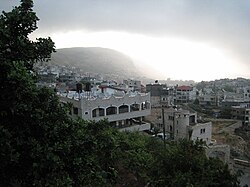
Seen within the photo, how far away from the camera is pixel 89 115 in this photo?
87.1ft

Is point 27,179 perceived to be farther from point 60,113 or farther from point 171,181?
point 171,181

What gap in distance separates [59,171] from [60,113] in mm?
1239

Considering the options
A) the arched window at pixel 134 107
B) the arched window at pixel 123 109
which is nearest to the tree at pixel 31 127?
the arched window at pixel 123 109

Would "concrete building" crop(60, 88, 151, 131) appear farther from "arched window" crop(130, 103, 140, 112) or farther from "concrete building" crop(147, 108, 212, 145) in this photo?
"concrete building" crop(147, 108, 212, 145)

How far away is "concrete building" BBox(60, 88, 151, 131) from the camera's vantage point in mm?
26344

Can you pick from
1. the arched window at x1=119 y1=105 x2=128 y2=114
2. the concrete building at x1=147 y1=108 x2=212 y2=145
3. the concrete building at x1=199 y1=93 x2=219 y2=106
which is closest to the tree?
the arched window at x1=119 y1=105 x2=128 y2=114

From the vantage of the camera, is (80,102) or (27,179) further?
A: (80,102)

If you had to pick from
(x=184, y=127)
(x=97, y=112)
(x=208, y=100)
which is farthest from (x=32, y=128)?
(x=208, y=100)

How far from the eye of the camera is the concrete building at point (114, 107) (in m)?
26.3

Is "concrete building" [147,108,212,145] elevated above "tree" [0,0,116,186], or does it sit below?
below

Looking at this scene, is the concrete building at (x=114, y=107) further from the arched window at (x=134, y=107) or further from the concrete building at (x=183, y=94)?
the concrete building at (x=183, y=94)

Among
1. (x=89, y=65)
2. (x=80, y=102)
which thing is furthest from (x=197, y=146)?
(x=89, y=65)

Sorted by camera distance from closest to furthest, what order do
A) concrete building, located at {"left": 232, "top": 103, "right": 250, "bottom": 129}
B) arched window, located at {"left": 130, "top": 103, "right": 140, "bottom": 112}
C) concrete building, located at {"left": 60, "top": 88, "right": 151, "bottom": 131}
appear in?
1. concrete building, located at {"left": 60, "top": 88, "right": 151, "bottom": 131}
2. arched window, located at {"left": 130, "top": 103, "right": 140, "bottom": 112}
3. concrete building, located at {"left": 232, "top": 103, "right": 250, "bottom": 129}

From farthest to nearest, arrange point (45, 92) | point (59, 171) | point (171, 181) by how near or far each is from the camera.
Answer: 1. point (171, 181)
2. point (45, 92)
3. point (59, 171)
